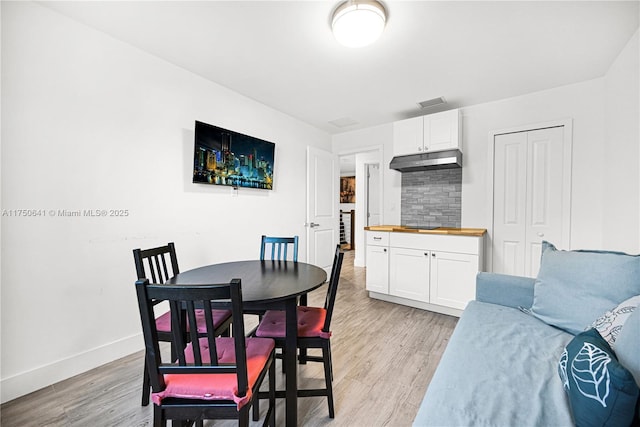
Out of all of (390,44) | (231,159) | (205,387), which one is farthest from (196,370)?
(390,44)

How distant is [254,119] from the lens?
326 centimetres

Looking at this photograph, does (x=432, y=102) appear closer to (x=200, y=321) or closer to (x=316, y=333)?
(x=316, y=333)

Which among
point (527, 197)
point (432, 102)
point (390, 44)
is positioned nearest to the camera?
point (390, 44)

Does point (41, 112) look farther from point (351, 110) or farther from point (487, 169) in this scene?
point (487, 169)

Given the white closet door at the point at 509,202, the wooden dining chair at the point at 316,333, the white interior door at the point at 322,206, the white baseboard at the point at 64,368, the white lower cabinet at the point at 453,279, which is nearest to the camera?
the wooden dining chair at the point at 316,333

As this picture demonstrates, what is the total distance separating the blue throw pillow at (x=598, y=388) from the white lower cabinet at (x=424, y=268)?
201 centimetres

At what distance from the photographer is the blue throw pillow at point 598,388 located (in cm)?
70

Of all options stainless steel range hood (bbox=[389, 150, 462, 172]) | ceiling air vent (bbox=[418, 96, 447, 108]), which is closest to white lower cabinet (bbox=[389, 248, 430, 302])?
stainless steel range hood (bbox=[389, 150, 462, 172])

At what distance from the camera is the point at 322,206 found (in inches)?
167

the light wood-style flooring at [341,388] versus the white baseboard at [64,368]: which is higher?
the white baseboard at [64,368]

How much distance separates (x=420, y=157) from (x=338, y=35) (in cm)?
199

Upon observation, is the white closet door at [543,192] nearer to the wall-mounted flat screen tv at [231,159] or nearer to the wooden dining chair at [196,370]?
the wall-mounted flat screen tv at [231,159]

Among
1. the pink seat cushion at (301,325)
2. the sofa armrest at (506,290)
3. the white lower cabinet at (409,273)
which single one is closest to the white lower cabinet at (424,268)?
the white lower cabinet at (409,273)

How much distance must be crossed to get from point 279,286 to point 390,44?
2.00 m
